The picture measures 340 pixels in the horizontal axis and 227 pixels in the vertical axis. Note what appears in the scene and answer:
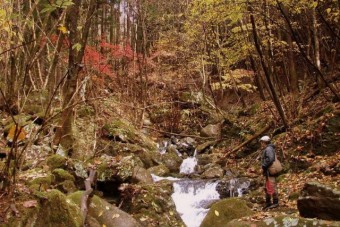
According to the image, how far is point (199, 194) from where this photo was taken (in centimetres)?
1094

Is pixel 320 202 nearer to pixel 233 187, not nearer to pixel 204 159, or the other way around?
pixel 233 187

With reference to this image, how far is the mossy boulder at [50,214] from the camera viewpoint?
4.11 m

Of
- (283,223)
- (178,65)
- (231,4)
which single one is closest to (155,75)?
(178,65)

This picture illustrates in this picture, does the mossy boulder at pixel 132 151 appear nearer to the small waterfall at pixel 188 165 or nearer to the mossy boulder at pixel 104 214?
the small waterfall at pixel 188 165

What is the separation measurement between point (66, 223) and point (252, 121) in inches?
480

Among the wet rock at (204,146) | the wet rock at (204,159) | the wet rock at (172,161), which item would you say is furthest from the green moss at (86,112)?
the wet rock at (204,146)

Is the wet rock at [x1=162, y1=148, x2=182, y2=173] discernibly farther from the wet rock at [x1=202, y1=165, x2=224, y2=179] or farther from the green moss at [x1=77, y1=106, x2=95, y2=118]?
the green moss at [x1=77, y1=106, x2=95, y2=118]

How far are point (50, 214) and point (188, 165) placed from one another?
9876 mm

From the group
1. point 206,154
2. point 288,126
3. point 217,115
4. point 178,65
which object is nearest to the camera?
point 288,126

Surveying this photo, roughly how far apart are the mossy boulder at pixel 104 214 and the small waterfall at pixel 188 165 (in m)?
7.20

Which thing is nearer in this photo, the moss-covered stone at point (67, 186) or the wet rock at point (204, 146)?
the moss-covered stone at point (67, 186)

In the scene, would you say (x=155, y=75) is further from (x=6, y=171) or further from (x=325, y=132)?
(x=6, y=171)

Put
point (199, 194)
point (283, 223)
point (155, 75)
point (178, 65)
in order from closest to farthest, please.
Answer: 1. point (283, 223)
2. point (199, 194)
3. point (155, 75)
4. point (178, 65)

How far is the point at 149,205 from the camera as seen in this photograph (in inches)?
303
